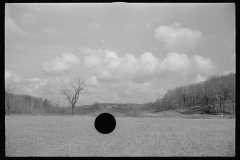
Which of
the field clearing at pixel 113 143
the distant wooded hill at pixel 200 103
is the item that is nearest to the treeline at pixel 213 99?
the distant wooded hill at pixel 200 103

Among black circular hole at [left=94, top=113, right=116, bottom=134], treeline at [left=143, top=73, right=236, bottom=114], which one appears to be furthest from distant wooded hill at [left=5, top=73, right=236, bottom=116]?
black circular hole at [left=94, top=113, right=116, bottom=134]

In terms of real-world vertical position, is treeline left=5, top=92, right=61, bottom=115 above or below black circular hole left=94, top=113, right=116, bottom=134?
below

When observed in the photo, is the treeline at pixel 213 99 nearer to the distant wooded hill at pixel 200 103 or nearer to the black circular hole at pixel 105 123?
the distant wooded hill at pixel 200 103

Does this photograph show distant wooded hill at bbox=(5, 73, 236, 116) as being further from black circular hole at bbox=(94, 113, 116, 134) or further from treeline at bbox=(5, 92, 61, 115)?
black circular hole at bbox=(94, 113, 116, 134)

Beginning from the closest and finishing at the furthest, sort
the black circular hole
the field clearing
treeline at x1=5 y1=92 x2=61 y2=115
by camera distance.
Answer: the black circular hole < the field clearing < treeline at x1=5 y1=92 x2=61 y2=115

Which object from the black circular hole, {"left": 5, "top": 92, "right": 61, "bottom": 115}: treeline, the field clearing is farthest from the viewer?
{"left": 5, "top": 92, "right": 61, "bottom": 115}: treeline

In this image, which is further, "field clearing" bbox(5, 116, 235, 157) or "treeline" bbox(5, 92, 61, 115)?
"treeline" bbox(5, 92, 61, 115)

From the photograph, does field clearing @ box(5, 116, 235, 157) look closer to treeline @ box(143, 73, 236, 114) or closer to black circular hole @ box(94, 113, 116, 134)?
black circular hole @ box(94, 113, 116, 134)

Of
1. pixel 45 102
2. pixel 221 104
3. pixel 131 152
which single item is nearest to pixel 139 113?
pixel 221 104

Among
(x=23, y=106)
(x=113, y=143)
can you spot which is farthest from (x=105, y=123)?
(x=23, y=106)

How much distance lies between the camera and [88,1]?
6.30m

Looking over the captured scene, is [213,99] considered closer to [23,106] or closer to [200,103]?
[200,103]
